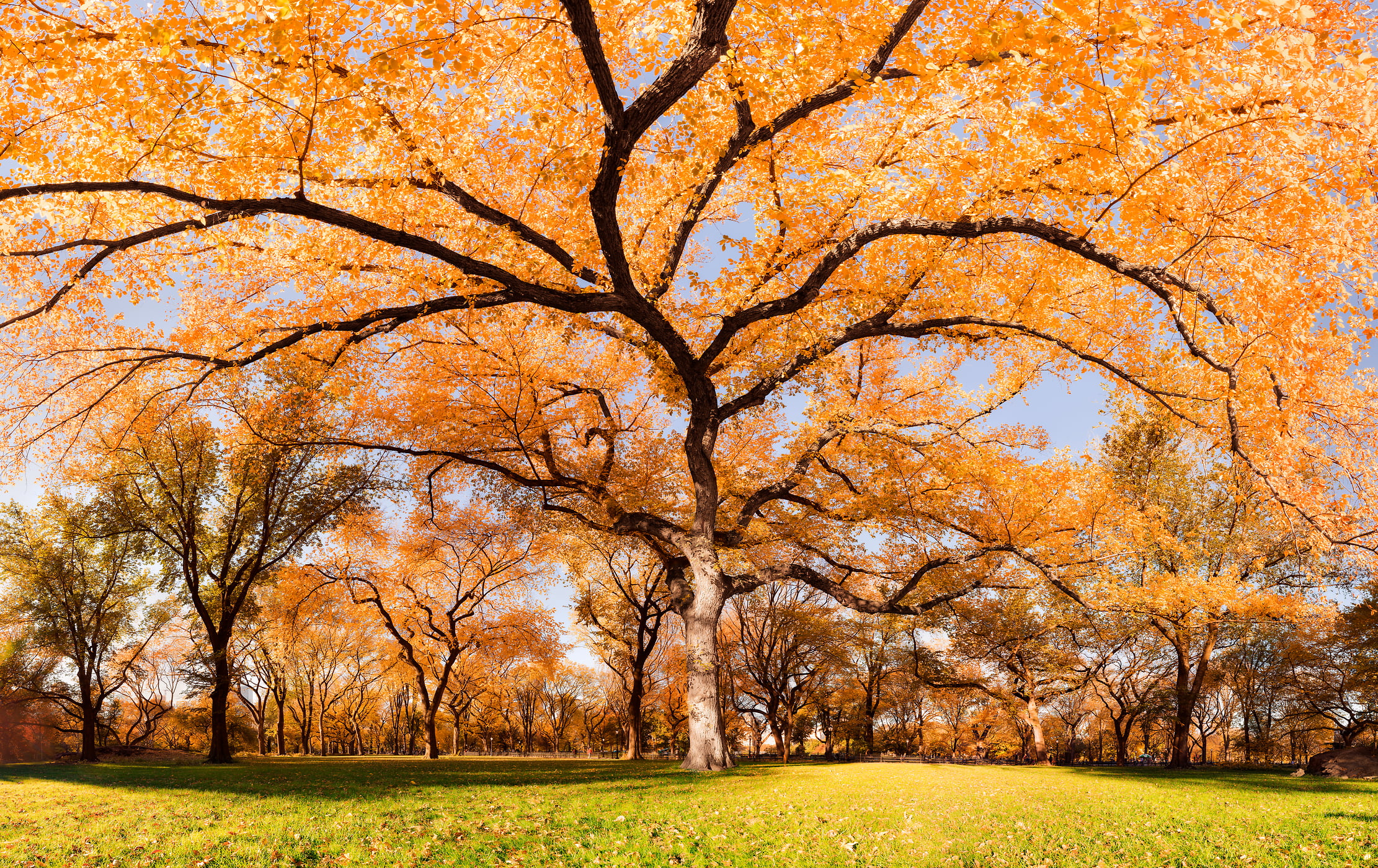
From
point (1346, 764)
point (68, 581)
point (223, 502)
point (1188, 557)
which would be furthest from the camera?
point (68, 581)

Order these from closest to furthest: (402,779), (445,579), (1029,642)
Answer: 1. (402,779)
2. (1029,642)
3. (445,579)

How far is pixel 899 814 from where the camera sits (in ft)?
25.0

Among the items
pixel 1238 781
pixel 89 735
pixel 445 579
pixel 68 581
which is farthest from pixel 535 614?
pixel 1238 781

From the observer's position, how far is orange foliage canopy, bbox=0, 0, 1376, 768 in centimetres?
770

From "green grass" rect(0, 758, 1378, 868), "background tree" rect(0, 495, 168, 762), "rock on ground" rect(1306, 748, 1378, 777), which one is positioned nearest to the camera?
"green grass" rect(0, 758, 1378, 868)

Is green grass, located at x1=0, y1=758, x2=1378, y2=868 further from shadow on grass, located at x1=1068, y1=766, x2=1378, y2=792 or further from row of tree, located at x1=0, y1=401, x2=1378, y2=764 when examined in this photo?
row of tree, located at x1=0, y1=401, x2=1378, y2=764

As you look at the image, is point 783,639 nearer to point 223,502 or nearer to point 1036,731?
point 1036,731

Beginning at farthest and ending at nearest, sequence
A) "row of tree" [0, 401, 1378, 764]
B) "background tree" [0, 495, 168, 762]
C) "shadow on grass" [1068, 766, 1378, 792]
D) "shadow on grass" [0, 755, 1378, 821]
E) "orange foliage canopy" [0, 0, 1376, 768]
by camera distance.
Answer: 1. "background tree" [0, 495, 168, 762]
2. "row of tree" [0, 401, 1378, 764]
3. "shadow on grass" [1068, 766, 1378, 792]
4. "shadow on grass" [0, 755, 1378, 821]
5. "orange foliage canopy" [0, 0, 1376, 768]

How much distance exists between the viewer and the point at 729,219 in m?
15.6

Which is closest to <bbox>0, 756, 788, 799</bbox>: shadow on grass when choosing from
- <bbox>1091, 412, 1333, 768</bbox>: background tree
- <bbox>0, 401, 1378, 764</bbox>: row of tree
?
<bbox>0, 401, 1378, 764</bbox>: row of tree

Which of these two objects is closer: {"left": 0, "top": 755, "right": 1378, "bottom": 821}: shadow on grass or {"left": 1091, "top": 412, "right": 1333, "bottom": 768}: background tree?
{"left": 0, "top": 755, "right": 1378, "bottom": 821}: shadow on grass

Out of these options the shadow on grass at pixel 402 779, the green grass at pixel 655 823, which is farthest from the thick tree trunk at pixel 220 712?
the green grass at pixel 655 823

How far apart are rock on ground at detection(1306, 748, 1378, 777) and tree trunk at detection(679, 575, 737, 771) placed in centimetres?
1847

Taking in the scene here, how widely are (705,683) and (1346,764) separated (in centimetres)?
1990
